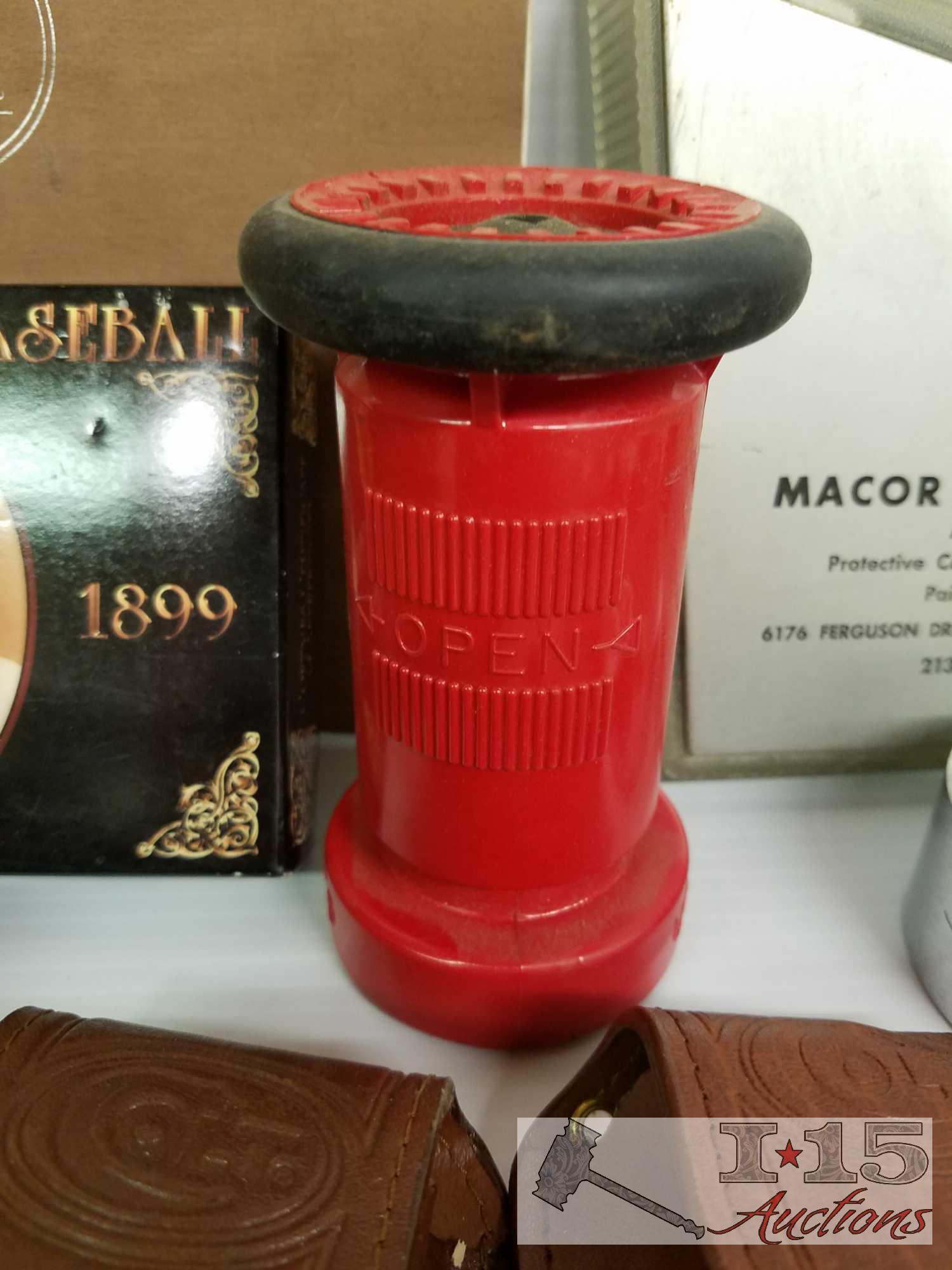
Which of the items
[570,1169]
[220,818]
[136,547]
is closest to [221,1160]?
[570,1169]

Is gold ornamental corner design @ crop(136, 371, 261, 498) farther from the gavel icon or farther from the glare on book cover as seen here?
the gavel icon

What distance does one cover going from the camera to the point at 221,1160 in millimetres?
534

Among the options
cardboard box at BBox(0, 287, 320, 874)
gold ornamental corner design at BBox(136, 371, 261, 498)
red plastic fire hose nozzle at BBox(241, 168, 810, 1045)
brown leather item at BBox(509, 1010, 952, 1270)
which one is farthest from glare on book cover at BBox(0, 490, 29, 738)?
brown leather item at BBox(509, 1010, 952, 1270)

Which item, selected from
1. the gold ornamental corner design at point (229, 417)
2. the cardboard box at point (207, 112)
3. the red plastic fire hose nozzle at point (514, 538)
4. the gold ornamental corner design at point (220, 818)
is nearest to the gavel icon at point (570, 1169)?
the red plastic fire hose nozzle at point (514, 538)

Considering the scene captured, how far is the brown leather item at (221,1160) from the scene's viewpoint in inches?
19.5

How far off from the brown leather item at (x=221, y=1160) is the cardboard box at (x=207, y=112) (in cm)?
63

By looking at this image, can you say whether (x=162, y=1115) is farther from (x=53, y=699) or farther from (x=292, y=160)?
(x=292, y=160)

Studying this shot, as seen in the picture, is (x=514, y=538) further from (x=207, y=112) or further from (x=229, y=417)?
(x=207, y=112)

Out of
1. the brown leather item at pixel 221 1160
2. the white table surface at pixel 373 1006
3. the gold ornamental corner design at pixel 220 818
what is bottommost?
the white table surface at pixel 373 1006

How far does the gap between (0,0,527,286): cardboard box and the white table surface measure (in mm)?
557

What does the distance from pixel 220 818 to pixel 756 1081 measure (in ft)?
1.65

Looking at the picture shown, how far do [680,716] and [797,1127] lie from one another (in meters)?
0.54

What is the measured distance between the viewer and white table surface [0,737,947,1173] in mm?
782

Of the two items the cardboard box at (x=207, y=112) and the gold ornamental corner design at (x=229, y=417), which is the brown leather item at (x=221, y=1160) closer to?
the gold ornamental corner design at (x=229, y=417)
